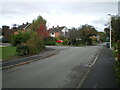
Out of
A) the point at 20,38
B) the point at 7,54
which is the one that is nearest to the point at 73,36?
the point at 20,38

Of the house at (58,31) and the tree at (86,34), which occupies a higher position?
the house at (58,31)

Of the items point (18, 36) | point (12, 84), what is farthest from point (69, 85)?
point (18, 36)

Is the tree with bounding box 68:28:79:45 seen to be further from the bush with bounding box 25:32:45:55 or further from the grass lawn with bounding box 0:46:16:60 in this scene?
the grass lawn with bounding box 0:46:16:60

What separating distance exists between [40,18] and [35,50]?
32593mm

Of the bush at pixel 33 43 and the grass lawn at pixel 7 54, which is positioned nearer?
the grass lawn at pixel 7 54

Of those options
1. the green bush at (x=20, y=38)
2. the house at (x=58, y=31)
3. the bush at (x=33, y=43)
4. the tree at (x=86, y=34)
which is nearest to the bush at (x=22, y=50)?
the bush at (x=33, y=43)

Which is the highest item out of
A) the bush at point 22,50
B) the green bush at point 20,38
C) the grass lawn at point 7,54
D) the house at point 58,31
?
the house at point 58,31

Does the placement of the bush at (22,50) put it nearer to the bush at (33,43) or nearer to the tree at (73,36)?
the bush at (33,43)

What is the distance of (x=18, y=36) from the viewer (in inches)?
1304

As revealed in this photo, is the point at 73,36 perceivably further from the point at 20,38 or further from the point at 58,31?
A: the point at 58,31

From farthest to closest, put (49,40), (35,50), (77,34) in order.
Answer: (77,34) → (49,40) → (35,50)

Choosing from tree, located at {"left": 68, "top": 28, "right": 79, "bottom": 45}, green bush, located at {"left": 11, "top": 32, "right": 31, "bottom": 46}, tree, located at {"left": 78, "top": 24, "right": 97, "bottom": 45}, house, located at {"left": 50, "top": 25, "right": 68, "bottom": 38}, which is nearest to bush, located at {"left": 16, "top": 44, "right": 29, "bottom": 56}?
green bush, located at {"left": 11, "top": 32, "right": 31, "bottom": 46}

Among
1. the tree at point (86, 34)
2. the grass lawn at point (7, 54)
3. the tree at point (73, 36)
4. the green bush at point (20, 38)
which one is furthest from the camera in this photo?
the tree at point (86, 34)

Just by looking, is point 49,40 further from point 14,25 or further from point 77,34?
point 14,25
